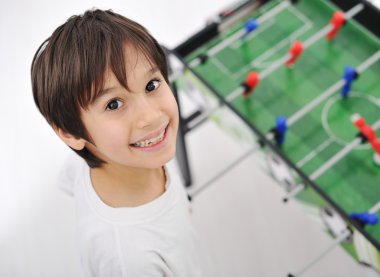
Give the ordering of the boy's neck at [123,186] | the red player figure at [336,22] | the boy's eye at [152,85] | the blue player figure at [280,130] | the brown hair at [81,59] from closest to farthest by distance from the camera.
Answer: the brown hair at [81,59] < the boy's eye at [152,85] < the boy's neck at [123,186] < the blue player figure at [280,130] < the red player figure at [336,22]

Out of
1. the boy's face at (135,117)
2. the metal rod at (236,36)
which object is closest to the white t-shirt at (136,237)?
the boy's face at (135,117)

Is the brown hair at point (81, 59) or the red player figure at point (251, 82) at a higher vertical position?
the brown hair at point (81, 59)

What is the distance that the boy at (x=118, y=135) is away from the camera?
1130 mm

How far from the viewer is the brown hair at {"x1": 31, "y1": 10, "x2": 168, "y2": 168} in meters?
1.12

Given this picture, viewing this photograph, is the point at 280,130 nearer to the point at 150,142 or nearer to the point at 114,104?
the point at 150,142

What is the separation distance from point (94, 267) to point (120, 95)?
492 millimetres

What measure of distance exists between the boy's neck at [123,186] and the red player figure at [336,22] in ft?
3.67

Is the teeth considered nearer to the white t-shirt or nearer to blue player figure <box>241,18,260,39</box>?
the white t-shirt

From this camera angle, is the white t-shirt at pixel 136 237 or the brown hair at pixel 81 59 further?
the white t-shirt at pixel 136 237

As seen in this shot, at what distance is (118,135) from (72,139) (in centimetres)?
16

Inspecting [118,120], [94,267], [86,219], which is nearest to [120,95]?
[118,120]

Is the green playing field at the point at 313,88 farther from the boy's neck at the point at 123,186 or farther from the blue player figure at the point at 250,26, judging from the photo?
the boy's neck at the point at 123,186

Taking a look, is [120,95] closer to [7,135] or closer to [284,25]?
[284,25]

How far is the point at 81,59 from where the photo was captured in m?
1.11
